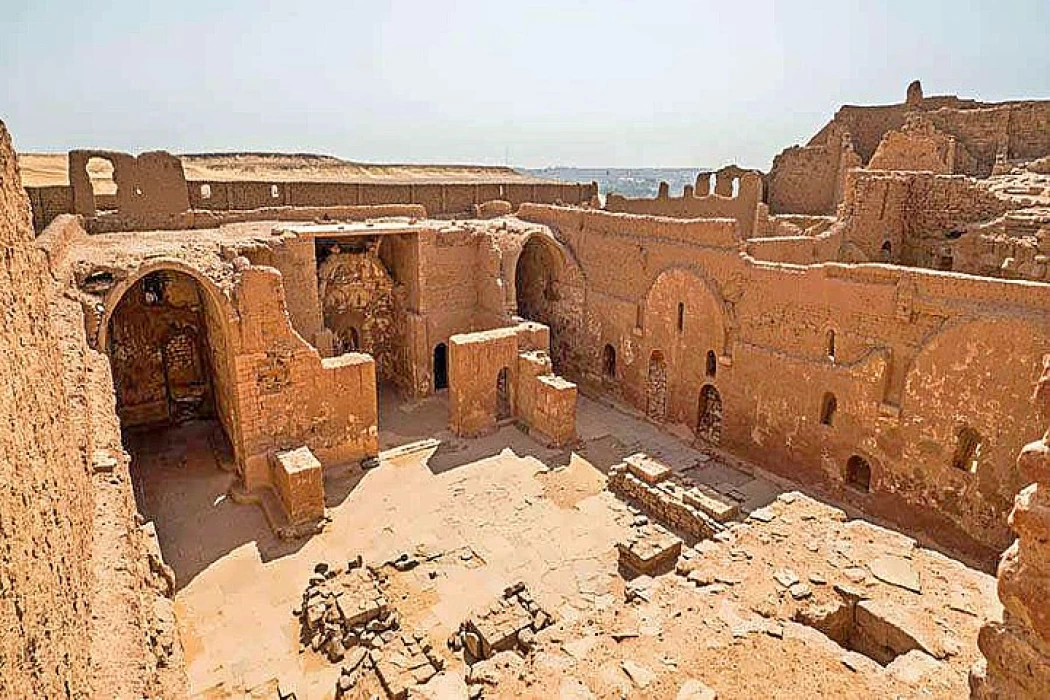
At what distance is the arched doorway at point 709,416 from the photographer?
1606cm

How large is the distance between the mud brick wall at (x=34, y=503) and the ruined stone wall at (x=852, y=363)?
40.6 ft

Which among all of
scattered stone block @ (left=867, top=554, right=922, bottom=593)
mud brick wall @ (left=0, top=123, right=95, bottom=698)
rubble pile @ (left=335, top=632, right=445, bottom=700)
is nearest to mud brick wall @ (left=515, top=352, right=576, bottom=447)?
rubble pile @ (left=335, top=632, right=445, bottom=700)

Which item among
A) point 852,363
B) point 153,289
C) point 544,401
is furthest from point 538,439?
point 153,289

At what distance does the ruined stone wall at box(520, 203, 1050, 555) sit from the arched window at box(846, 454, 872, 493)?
178 millimetres

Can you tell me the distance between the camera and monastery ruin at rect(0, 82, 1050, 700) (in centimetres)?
535

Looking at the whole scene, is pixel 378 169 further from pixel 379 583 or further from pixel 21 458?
pixel 21 458

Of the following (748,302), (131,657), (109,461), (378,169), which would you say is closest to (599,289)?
(748,302)

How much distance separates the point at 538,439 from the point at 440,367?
4.91 meters

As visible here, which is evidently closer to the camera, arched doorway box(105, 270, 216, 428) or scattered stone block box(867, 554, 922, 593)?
scattered stone block box(867, 554, 922, 593)

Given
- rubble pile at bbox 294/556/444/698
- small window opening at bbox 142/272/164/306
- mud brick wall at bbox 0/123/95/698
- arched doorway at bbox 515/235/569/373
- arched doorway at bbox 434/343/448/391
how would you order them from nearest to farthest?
mud brick wall at bbox 0/123/95/698 → rubble pile at bbox 294/556/444/698 → small window opening at bbox 142/272/164/306 → arched doorway at bbox 434/343/448/391 → arched doorway at bbox 515/235/569/373

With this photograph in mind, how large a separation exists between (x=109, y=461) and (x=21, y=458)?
4.02 m

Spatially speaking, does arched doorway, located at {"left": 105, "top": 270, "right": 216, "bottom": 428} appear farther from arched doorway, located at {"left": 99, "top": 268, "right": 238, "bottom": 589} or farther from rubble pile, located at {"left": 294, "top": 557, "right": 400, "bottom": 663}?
rubble pile, located at {"left": 294, "top": 557, "right": 400, "bottom": 663}

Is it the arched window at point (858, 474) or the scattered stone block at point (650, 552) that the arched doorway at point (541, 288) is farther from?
the scattered stone block at point (650, 552)

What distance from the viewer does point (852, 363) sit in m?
12.7
